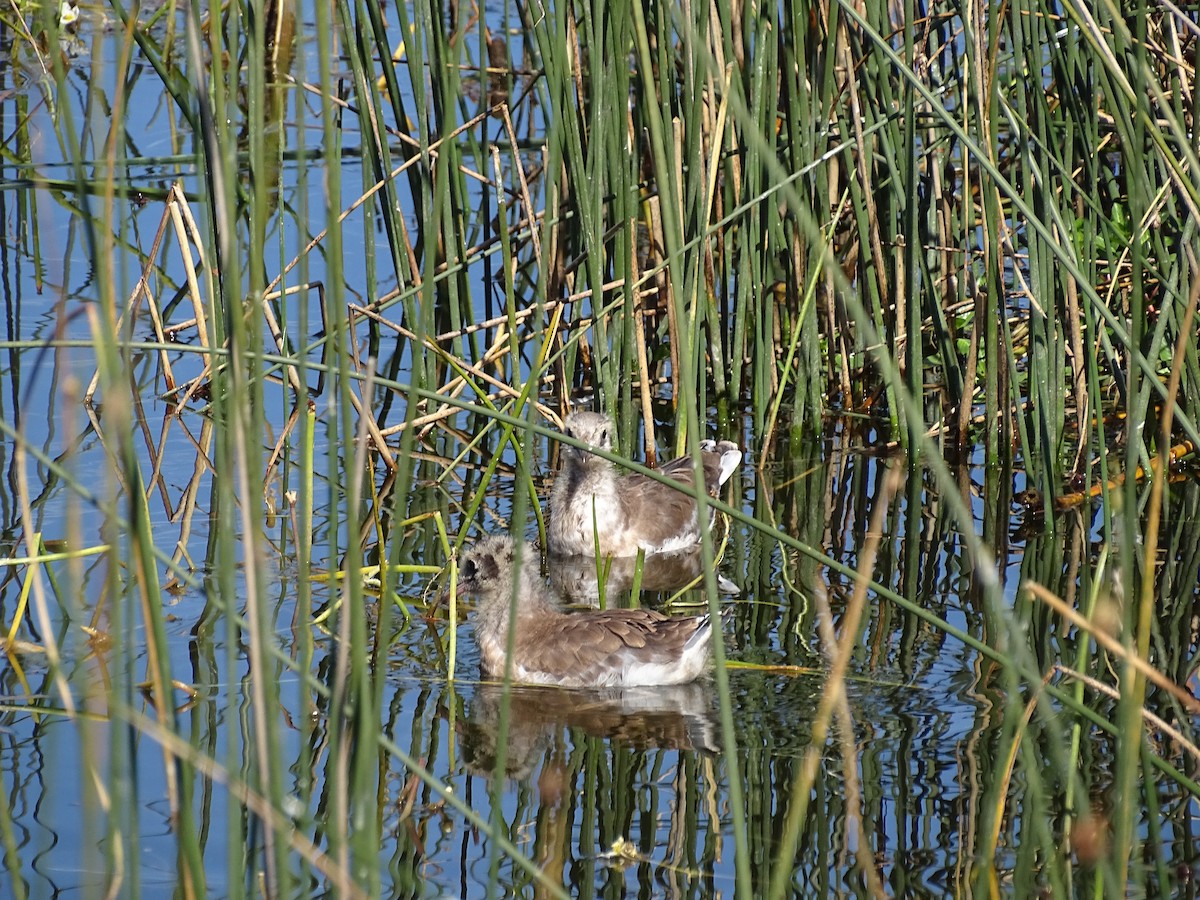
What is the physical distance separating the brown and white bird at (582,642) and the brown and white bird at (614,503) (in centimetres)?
84

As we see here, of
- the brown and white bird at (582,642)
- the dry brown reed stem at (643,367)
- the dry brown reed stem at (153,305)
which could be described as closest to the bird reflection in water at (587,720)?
the brown and white bird at (582,642)

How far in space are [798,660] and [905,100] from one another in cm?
205

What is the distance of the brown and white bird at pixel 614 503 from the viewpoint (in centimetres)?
609

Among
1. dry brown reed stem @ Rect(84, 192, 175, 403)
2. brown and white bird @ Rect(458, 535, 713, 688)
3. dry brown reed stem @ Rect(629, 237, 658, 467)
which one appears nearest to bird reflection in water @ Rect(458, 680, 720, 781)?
brown and white bird @ Rect(458, 535, 713, 688)

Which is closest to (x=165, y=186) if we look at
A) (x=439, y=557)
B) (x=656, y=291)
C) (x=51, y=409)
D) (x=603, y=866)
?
(x=51, y=409)

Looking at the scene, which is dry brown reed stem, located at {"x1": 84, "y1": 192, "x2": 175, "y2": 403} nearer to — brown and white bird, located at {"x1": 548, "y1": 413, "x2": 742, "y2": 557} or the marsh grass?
the marsh grass

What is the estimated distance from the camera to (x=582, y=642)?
16.3 feet

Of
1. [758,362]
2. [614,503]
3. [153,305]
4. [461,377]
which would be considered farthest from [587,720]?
[153,305]

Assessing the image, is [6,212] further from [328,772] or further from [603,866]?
[603,866]

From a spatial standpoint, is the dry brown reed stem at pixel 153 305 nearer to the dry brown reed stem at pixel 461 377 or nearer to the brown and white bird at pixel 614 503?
the dry brown reed stem at pixel 461 377

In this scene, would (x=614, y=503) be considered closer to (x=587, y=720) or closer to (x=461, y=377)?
(x=461, y=377)

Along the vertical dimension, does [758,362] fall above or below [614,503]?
above

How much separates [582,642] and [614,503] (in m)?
1.38

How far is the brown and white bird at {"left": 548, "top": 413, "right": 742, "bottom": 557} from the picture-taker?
6090mm
